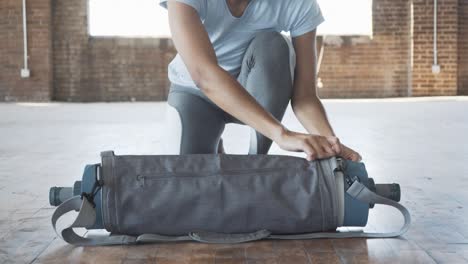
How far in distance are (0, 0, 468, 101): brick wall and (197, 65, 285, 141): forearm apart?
1068 centimetres

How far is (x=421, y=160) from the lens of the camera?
3332mm

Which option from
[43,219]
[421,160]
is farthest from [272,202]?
[421,160]

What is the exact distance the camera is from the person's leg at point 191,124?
6.84ft

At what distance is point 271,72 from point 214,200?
0.56 metres

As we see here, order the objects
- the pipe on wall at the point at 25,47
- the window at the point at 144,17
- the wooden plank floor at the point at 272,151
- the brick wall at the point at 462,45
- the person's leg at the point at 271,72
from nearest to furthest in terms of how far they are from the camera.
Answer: the wooden plank floor at the point at 272,151, the person's leg at the point at 271,72, the pipe on wall at the point at 25,47, the window at the point at 144,17, the brick wall at the point at 462,45

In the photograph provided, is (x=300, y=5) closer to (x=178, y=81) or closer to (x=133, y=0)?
(x=178, y=81)

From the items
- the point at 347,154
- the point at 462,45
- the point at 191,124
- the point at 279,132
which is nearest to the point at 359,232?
the point at 347,154

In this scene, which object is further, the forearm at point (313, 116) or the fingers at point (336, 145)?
the forearm at point (313, 116)

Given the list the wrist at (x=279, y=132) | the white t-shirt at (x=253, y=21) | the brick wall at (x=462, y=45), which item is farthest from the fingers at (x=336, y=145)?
the brick wall at (x=462, y=45)

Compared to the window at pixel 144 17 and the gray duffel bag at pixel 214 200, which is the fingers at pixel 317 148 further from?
the window at pixel 144 17

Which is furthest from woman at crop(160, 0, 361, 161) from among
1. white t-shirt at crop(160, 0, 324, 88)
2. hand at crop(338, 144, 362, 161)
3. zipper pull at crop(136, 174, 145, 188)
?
zipper pull at crop(136, 174, 145, 188)

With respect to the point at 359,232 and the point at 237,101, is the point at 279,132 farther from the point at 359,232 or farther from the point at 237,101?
the point at 359,232

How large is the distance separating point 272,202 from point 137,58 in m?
11.0

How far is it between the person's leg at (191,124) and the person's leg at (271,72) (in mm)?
165
